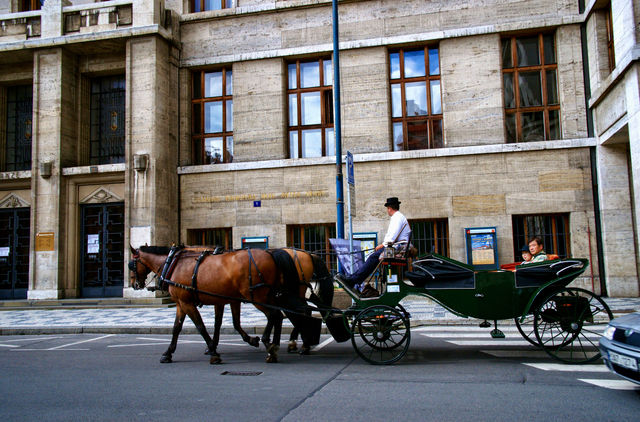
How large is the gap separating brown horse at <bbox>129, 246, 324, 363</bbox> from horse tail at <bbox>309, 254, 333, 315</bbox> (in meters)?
0.26

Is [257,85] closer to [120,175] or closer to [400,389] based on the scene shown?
[120,175]

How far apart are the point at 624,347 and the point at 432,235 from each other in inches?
431

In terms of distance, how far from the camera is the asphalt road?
4.52m

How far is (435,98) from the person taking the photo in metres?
16.4

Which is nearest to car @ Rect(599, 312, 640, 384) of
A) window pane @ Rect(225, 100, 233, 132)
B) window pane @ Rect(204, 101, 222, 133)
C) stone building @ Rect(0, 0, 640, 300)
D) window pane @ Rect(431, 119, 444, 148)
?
stone building @ Rect(0, 0, 640, 300)

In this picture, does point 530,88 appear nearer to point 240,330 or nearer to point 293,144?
point 293,144

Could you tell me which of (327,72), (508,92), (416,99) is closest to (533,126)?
(508,92)

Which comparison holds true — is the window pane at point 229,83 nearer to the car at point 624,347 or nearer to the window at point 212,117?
the window at point 212,117

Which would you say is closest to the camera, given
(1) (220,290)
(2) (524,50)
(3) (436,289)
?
(3) (436,289)

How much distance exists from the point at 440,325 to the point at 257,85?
412 inches

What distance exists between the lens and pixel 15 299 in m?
17.5

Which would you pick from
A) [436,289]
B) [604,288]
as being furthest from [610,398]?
[604,288]

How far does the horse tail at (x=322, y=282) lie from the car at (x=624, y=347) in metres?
3.75

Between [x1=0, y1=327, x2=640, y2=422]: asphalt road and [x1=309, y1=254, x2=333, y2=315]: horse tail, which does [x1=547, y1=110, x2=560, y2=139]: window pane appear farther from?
[x1=309, y1=254, x2=333, y2=315]: horse tail
